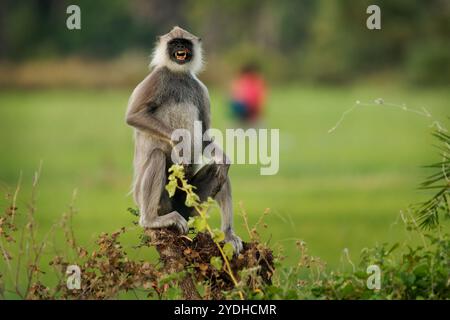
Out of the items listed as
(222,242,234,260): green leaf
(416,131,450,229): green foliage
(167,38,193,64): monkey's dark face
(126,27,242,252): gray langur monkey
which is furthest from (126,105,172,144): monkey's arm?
(416,131,450,229): green foliage

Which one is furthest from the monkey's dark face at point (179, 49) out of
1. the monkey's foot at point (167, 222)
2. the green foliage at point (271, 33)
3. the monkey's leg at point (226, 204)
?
the green foliage at point (271, 33)

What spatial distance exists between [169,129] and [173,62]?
2.81ft

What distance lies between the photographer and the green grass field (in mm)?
20172

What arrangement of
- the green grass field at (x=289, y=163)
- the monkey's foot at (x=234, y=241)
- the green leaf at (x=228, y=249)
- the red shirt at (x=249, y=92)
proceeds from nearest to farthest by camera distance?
the green leaf at (x=228, y=249), the monkey's foot at (x=234, y=241), the green grass field at (x=289, y=163), the red shirt at (x=249, y=92)

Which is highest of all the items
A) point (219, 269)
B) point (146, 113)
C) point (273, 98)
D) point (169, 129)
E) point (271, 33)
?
point (271, 33)

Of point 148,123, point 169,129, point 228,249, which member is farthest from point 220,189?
point 228,249

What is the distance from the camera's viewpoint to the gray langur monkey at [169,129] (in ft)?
27.1

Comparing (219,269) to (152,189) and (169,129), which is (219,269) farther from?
(169,129)

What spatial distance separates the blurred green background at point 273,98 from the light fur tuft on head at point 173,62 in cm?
722

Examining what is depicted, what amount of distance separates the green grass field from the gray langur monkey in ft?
1.30

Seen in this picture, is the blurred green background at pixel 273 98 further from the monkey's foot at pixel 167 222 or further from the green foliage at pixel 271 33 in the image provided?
the monkey's foot at pixel 167 222

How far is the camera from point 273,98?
180 ft

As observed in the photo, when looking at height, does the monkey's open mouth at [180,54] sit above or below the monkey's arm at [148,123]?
above
